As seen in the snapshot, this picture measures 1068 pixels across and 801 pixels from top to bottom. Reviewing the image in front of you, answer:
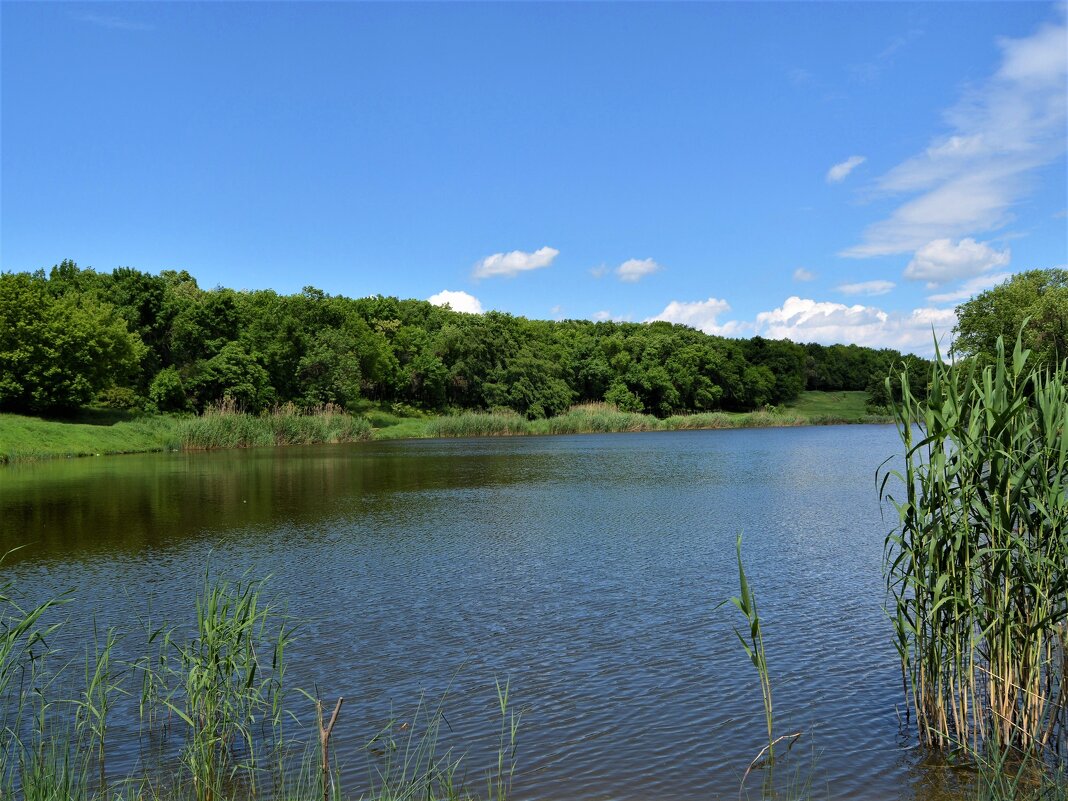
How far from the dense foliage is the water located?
2393cm

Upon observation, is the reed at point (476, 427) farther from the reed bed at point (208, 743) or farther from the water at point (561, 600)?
the reed bed at point (208, 743)

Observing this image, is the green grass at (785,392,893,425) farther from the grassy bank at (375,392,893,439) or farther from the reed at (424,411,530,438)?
the reed at (424,411,530,438)

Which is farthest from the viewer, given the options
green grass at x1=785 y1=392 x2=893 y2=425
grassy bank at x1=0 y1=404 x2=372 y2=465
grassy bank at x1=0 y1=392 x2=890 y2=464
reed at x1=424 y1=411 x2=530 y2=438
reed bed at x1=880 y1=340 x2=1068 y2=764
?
green grass at x1=785 y1=392 x2=893 y2=425

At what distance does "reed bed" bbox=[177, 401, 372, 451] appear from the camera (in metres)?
48.2

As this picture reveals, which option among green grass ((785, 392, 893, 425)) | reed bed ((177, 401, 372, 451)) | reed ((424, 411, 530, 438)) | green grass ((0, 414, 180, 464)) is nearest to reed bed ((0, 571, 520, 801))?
green grass ((0, 414, 180, 464))

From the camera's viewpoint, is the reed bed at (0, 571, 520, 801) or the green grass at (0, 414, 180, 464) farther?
the green grass at (0, 414, 180, 464)

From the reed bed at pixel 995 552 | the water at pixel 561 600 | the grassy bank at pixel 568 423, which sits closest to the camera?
the reed bed at pixel 995 552

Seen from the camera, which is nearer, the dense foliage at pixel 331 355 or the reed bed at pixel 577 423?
the dense foliage at pixel 331 355

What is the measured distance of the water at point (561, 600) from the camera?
7.00m

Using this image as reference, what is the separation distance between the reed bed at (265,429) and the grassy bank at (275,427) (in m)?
0.06

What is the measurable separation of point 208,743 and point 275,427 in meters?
47.8

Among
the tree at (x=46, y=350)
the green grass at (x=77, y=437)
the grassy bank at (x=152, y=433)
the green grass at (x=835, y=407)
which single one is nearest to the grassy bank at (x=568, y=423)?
the green grass at (x=835, y=407)

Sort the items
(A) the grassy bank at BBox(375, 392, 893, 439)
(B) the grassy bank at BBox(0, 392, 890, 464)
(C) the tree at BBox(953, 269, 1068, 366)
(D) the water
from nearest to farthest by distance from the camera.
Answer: (D) the water, (C) the tree at BBox(953, 269, 1068, 366), (B) the grassy bank at BBox(0, 392, 890, 464), (A) the grassy bank at BBox(375, 392, 893, 439)

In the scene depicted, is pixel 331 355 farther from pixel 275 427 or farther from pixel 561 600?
pixel 561 600
